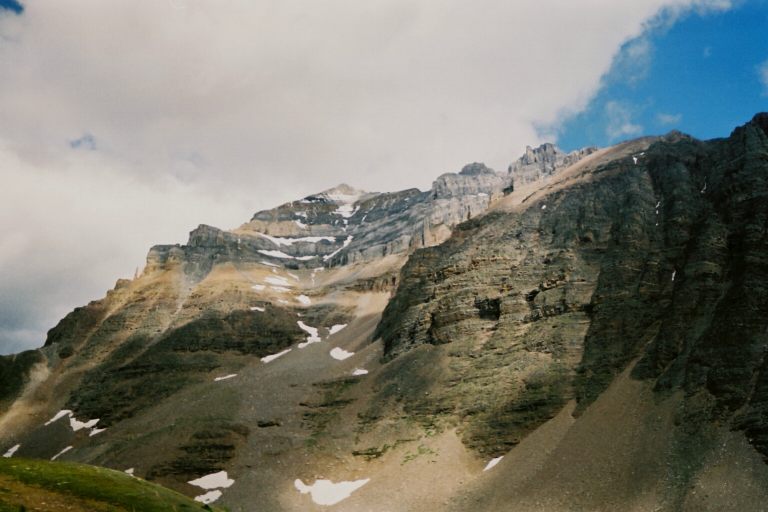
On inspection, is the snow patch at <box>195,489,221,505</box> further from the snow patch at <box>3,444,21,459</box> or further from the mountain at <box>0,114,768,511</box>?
the snow patch at <box>3,444,21,459</box>

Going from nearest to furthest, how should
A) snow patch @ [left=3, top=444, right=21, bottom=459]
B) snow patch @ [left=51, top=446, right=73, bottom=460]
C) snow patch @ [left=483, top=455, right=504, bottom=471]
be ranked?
snow patch @ [left=483, top=455, right=504, bottom=471] < snow patch @ [left=51, top=446, right=73, bottom=460] < snow patch @ [left=3, top=444, right=21, bottom=459]

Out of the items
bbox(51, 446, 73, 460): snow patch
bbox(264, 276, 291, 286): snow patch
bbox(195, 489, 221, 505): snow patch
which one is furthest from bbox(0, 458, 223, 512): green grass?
bbox(264, 276, 291, 286): snow patch

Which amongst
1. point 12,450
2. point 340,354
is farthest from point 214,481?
point 12,450

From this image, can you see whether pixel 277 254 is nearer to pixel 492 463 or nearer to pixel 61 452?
pixel 61 452

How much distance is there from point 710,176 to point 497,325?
33328mm

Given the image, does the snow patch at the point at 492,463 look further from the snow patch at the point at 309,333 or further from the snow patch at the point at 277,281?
the snow patch at the point at 277,281

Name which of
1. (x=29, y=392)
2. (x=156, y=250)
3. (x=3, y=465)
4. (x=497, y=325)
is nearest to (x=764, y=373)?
(x=497, y=325)

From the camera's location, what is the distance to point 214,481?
72062 mm

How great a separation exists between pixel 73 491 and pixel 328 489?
41774 mm

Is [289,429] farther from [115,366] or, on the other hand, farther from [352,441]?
[115,366]

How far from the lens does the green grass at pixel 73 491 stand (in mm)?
25422

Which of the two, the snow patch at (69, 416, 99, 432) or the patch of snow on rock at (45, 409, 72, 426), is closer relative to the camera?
the snow patch at (69, 416, 99, 432)

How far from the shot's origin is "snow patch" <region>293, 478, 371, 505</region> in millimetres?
64125

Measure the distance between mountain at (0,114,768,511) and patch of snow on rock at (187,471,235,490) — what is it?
640 millimetres
